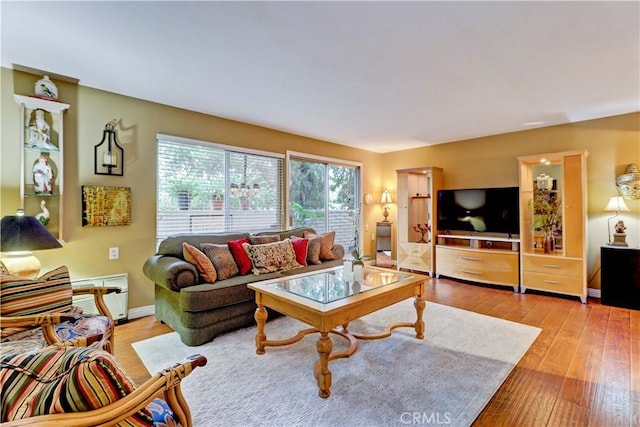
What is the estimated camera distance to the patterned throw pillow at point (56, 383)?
2.65 feet

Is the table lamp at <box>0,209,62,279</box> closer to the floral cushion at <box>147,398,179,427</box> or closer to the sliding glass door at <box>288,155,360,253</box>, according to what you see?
the floral cushion at <box>147,398,179,427</box>

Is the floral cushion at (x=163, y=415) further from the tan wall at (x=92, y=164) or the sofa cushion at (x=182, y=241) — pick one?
the tan wall at (x=92, y=164)

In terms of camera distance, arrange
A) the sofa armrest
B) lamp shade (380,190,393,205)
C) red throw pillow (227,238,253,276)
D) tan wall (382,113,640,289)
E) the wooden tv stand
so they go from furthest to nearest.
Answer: lamp shade (380,190,393,205), the wooden tv stand, tan wall (382,113,640,289), red throw pillow (227,238,253,276), the sofa armrest

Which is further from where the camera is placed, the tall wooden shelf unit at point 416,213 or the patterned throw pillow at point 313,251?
the tall wooden shelf unit at point 416,213

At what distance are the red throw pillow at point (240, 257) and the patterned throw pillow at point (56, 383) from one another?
2347 mm

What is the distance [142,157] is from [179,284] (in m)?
1.66

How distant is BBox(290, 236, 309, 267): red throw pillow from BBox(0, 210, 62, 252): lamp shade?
7.50 ft

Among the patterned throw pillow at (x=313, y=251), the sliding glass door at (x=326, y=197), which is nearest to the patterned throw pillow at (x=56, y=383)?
the patterned throw pillow at (x=313, y=251)

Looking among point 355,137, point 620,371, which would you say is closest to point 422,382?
point 620,371

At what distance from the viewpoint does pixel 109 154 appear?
3162 mm

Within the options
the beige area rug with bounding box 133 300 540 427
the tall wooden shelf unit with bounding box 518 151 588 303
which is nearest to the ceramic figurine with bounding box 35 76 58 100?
the beige area rug with bounding box 133 300 540 427

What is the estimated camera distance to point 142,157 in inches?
134

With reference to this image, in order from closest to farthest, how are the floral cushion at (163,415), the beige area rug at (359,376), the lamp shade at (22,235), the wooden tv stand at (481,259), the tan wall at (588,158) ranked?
the floral cushion at (163,415), the beige area rug at (359,376), the lamp shade at (22,235), the tan wall at (588,158), the wooden tv stand at (481,259)

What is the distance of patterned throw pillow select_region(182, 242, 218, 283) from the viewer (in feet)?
9.36
